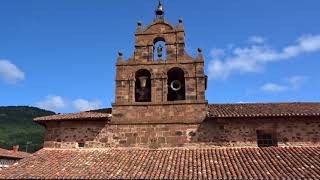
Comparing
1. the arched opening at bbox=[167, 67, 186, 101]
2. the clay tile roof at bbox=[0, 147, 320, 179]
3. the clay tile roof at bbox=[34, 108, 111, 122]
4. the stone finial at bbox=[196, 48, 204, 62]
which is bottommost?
the clay tile roof at bbox=[0, 147, 320, 179]

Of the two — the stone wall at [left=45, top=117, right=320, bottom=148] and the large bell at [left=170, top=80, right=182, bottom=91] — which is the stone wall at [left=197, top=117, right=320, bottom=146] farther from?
the large bell at [left=170, top=80, right=182, bottom=91]

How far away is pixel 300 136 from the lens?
49.0ft

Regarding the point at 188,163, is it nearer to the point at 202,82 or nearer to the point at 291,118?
the point at 202,82

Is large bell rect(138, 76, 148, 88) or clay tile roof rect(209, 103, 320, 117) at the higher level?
large bell rect(138, 76, 148, 88)

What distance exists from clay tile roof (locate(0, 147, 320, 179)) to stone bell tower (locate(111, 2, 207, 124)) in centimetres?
165

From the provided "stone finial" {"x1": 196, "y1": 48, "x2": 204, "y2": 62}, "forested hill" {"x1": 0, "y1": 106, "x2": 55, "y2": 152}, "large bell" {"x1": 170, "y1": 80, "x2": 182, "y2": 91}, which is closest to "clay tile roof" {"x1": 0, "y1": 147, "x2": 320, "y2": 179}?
"large bell" {"x1": 170, "y1": 80, "x2": 182, "y2": 91}

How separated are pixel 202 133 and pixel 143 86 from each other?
3.67 metres

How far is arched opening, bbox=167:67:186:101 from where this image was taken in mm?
16188

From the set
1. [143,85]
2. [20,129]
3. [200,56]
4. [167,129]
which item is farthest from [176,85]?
[20,129]

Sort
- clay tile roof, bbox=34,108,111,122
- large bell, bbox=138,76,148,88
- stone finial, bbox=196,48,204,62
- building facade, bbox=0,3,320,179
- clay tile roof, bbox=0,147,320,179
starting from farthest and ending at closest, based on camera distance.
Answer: large bell, bbox=138,76,148,88
stone finial, bbox=196,48,204,62
clay tile roof, bbox=34,108,111,122
building facade, bbox=0,3,320,179
clay tile roof, bbox=0,147,320,179

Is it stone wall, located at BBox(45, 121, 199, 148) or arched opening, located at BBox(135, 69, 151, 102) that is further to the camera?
arched opening, located at BBox(135, 69, 151, 102)

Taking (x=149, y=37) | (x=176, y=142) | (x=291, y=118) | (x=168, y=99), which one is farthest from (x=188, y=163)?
(x=149, y=37)

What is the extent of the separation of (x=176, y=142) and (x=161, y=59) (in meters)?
4.17

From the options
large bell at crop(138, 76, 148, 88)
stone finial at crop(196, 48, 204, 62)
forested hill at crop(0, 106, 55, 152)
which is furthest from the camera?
forested hill at crop(0, 106, 55, 152)
